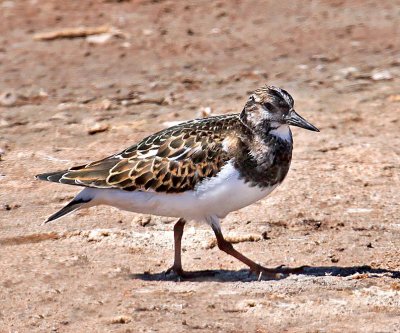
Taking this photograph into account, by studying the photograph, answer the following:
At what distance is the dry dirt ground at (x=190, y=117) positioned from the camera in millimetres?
7879

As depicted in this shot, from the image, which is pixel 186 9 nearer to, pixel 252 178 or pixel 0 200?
pixel 0 200

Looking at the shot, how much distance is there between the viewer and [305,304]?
780 centimetres

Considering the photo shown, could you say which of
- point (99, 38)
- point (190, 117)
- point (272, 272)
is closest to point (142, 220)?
point (272, 272)

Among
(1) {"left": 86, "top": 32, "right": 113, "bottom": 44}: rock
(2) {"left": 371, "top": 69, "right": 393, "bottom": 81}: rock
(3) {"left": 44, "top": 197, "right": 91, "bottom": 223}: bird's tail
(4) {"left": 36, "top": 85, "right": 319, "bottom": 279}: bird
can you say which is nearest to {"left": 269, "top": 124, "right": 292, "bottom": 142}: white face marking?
(4) {"left": 36, "top": 85, "right": 319, "bottom": 279}: bird

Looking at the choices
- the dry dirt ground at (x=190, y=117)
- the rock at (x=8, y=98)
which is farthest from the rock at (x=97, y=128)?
the rock at (x=8, y=98)

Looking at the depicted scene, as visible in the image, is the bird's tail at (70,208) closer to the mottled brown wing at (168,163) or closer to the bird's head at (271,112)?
the mottled brown wing at (168,163)

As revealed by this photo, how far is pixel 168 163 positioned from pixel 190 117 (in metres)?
3.90

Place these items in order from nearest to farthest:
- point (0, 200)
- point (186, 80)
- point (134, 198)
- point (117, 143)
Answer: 1. point (134, 198)
2. point (0, 200)
3. point (117, 143)
4. point (186, 80)

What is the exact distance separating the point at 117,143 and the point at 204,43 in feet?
12.5

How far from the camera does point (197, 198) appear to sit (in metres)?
8.17

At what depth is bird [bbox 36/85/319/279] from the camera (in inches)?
320

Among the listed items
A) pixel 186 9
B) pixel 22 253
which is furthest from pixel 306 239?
pixel 186 9

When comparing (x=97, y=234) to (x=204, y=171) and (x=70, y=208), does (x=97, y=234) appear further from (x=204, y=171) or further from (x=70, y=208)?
(x=204, y=171)

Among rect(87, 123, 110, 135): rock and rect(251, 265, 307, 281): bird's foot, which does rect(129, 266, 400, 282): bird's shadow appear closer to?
rect(251, 265, 307, 281): bird's foot
